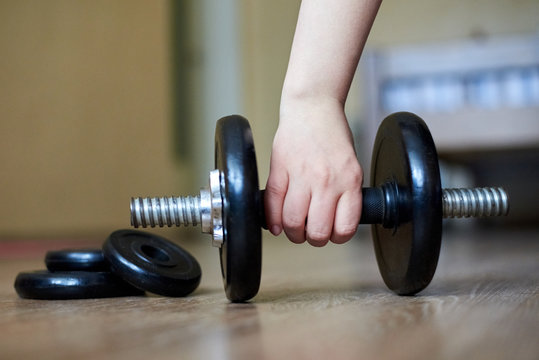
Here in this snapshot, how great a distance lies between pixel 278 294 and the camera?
80 cm

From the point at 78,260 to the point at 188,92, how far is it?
256cm

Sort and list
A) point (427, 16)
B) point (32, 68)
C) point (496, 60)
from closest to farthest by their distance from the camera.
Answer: point (496, 60)
point (32, 68)
point (427, 16)

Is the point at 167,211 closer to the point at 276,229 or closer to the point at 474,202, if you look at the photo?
the point at 276,229

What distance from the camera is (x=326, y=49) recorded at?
2.34ft

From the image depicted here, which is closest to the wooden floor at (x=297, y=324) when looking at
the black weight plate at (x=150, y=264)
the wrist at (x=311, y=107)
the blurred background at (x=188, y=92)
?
the black weight plate at (x=150, y=264)

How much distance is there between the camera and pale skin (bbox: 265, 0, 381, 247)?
26.1 inches

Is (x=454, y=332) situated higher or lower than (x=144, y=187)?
higher

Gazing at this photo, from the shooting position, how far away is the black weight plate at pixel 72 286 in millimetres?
787

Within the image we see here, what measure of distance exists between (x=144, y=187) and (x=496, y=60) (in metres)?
1.55

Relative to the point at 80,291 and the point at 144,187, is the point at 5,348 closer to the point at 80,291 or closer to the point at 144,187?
the point at 80,291

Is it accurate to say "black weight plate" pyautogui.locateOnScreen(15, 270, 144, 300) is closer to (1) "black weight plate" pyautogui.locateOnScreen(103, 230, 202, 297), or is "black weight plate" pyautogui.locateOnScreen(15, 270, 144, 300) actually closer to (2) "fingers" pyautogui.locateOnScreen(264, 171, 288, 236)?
(1) "black weight plate" pyautogui.locateOnScreen(103, 230, 202, 297)

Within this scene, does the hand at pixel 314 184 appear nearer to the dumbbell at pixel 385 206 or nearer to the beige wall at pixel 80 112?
the dumbbell at pixel 385 206

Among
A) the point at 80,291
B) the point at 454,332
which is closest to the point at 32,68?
the point at 80,291

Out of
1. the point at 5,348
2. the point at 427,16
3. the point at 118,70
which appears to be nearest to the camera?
the point at 5,348
